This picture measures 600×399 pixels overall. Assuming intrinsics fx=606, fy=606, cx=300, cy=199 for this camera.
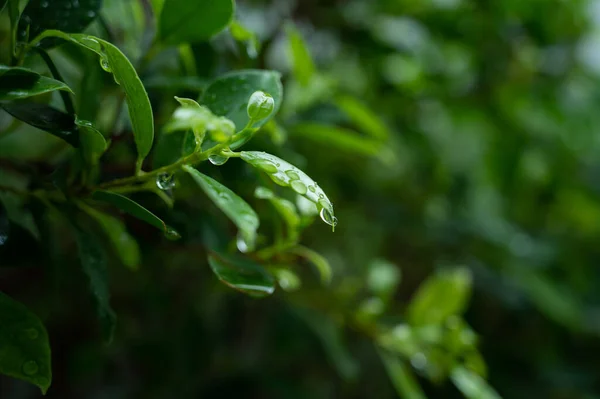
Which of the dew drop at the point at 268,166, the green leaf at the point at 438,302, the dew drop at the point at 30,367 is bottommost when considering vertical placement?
the green leaf at the point at 438,302

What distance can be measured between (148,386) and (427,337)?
0.50 meters

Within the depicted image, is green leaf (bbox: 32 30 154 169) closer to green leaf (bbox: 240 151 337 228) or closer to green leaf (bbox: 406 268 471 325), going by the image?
green leaf (bbox: 240 151 337 228)

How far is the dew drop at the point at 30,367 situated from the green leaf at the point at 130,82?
0.14 m

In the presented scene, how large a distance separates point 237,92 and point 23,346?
0.21m

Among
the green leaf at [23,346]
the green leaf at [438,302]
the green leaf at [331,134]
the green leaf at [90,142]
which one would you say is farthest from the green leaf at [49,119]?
the green leaf at [438,302]

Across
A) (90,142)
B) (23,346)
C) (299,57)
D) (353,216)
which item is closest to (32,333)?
(23,346)

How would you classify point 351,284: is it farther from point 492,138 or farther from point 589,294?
point 589,294

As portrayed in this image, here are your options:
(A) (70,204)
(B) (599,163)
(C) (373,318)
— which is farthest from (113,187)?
(B) (599,163)

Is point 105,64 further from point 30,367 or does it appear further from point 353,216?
point 353,216

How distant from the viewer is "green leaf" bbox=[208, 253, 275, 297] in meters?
0.40

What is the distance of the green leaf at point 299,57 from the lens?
61cm

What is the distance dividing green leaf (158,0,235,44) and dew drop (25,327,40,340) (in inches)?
9.0

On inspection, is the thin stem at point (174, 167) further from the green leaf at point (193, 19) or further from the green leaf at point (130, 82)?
the green leaf at point (193, 19)

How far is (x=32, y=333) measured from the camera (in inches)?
14.7
